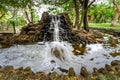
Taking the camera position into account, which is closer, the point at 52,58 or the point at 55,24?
the point at 52,58

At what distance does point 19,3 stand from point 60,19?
3253 millimetres

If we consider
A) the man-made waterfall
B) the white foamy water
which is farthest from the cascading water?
the man-made waterfall

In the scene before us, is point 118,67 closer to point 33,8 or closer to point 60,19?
point 60,19

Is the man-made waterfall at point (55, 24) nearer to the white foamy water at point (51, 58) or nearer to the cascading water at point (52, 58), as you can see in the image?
the cascading water at point (52, 58)

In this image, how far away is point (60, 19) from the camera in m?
13.5

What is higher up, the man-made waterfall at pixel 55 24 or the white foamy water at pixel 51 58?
the man-made waterfall at pixel 55 24

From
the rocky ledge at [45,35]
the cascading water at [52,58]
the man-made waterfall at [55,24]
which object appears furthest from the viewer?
the man-made waterfall at [55,24]

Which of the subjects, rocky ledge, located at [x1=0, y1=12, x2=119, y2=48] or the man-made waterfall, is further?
the man-made waterfall

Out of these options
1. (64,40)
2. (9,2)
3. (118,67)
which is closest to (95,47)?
(64,40)

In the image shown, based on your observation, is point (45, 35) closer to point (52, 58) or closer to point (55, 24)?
point (55, 24)

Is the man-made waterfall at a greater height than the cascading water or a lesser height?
greater

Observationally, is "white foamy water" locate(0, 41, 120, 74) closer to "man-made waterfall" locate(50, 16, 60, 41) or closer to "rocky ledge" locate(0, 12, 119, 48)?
"rocky ledge" locate(0, 12, 119, 48)

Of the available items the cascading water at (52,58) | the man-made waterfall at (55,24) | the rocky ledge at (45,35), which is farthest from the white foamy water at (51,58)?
the man-made waterfall at (55,24)

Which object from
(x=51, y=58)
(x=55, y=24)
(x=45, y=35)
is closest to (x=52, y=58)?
(x=51, y=58)
